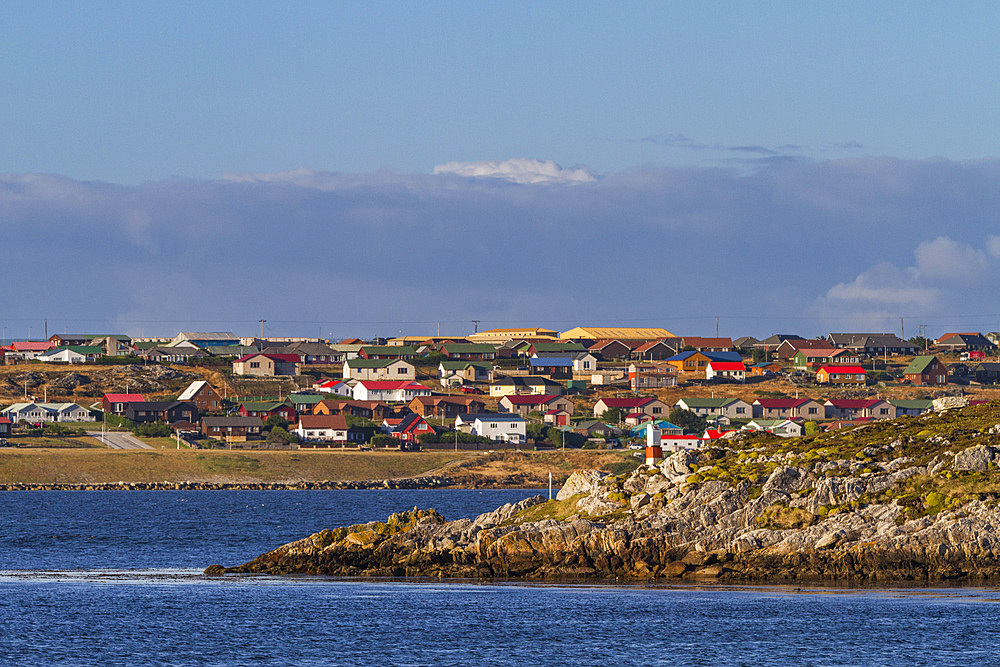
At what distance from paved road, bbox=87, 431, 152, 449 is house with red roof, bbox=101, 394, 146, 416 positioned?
1128cm

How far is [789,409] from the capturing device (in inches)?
7628

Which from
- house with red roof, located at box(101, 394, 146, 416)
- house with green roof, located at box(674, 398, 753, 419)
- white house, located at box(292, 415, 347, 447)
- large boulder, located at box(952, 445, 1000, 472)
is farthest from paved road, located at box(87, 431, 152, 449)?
large boulder, located at box(952, 445, 1000, 472)

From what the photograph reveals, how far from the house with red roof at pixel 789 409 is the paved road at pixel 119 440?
266ft

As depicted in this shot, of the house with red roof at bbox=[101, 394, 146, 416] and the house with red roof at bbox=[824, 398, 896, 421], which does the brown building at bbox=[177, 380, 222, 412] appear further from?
the house with red roof at bbox=[824, 398, 896, 421]

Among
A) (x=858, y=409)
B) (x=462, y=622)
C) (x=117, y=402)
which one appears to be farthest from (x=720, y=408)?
(x=462, y=622)

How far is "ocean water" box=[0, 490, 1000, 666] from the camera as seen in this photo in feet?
159

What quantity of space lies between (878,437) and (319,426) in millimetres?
114043

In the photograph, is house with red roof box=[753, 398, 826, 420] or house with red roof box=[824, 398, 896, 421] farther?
house with red roof box=[753, 398, 826, 420]

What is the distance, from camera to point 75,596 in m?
62.4

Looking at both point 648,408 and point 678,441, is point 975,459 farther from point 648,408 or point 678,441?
point 648,408

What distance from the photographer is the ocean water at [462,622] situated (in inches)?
1909

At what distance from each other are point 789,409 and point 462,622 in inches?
5716

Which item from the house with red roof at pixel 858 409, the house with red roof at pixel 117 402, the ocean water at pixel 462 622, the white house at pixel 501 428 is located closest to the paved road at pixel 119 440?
the house with red roof at pixel 117 402

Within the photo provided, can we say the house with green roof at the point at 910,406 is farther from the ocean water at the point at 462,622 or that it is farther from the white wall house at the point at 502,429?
the ocean water at the point at 462,622
